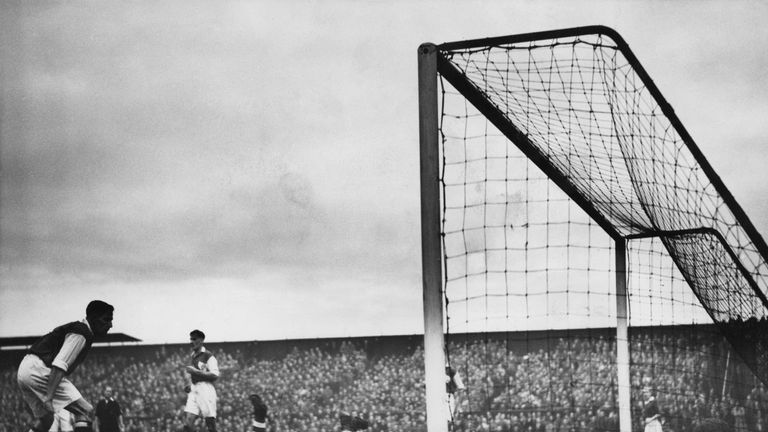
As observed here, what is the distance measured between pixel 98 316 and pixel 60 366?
0.36 metres

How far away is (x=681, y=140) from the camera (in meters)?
4.00

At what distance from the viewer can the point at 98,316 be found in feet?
15.4

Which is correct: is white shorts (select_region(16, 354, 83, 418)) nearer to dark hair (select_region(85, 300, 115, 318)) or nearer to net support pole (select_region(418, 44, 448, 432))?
dark hair (select_region(85, 300, 115, 318))

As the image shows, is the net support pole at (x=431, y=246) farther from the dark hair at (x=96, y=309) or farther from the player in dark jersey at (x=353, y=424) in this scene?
the player in dark jersey at (x=353, y=424)

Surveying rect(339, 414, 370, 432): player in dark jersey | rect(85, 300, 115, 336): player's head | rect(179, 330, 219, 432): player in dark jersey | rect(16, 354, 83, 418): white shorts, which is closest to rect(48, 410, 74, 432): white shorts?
rect(179, 330, 219, 432): player in dark jersey

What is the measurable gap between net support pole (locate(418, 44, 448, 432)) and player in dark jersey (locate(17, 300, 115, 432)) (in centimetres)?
234

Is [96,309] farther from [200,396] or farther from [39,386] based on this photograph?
[200,396]

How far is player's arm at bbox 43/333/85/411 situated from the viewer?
4488mm

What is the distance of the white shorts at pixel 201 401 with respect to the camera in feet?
28.3

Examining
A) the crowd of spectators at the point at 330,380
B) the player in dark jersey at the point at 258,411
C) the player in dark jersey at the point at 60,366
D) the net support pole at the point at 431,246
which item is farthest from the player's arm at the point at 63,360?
the crowd of spectators at the point at 330,380

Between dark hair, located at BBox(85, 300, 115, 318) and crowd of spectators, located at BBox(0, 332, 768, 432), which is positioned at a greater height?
dark hair, located at BBox(85, 300, 115, 318)

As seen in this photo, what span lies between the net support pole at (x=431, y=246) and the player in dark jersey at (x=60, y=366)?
2.34 metres

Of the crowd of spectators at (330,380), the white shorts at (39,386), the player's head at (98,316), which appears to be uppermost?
the player's head at (98,316)

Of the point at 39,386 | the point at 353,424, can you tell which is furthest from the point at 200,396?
the point at 39,386
